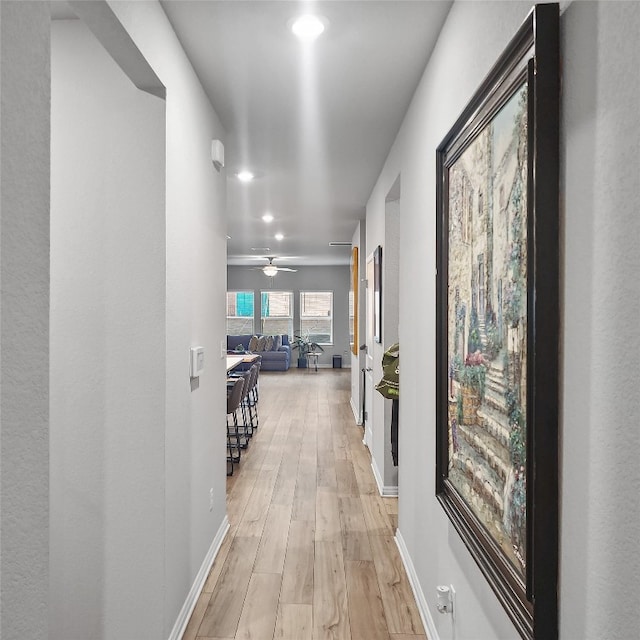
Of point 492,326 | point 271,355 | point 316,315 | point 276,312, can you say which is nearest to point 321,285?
point 316,315

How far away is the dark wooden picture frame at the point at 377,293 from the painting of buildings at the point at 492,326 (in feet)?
8.16

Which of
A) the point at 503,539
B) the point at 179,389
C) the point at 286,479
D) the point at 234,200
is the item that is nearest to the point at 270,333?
the point at 234,200

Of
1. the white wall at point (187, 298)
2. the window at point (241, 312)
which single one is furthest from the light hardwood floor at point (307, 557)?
the window at point (241, 312)

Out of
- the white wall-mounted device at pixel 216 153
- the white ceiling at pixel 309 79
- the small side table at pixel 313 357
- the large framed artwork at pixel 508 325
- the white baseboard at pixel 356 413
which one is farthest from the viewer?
the small side table at pixel 313 357

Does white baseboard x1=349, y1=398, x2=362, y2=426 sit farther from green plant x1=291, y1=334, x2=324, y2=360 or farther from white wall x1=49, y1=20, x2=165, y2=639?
green plant x1=291, y1=334, x2=324, y2=360

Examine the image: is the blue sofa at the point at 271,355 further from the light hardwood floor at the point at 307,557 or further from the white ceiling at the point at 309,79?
the white ceiling at the point at 309,79

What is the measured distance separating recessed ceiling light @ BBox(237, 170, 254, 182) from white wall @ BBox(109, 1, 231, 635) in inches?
46.5

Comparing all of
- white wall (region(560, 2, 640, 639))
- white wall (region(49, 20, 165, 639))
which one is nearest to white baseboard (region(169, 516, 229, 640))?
white wall (region(49, 20, 165, 639))

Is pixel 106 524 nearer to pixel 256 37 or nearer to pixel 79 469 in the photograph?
pixel 79 469

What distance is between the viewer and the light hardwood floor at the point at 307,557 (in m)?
2.36

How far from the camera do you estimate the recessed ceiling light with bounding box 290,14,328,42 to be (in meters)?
1.98

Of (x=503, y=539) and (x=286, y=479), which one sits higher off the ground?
(x=503, y=539)

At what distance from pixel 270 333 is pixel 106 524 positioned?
11.7 meters

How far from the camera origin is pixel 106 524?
2064 millimetres
